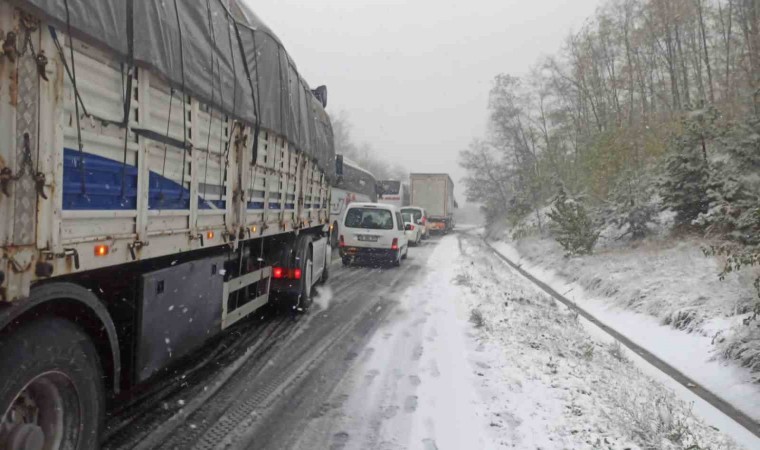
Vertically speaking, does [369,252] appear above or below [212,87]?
below

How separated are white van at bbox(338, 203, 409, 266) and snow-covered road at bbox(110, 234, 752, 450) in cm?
650

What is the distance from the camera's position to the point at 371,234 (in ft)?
48.9

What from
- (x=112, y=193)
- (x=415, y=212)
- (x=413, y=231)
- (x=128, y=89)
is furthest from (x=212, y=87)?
(x=415, y=212)

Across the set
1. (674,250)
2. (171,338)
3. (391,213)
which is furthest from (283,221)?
(674,250)

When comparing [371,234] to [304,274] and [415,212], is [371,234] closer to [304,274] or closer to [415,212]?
[304,274]

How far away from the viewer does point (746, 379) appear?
5.86 meters

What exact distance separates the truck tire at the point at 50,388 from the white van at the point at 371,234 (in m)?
12.0

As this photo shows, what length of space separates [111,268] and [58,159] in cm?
111

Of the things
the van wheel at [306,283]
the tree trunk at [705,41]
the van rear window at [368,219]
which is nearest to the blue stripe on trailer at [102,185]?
the van wheel at [306,283]

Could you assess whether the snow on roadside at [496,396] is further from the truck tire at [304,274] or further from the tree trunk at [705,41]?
the tree trunk at [705,41]

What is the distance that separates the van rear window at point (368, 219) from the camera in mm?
15117

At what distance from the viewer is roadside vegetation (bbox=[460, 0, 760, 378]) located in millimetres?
11156

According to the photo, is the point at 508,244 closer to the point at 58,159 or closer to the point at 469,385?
the point at 469,385

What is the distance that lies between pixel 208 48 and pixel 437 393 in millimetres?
3896
